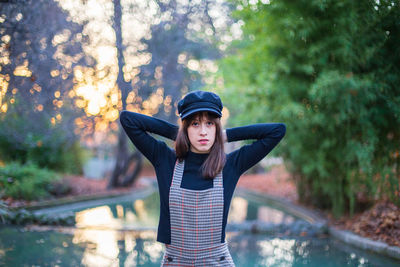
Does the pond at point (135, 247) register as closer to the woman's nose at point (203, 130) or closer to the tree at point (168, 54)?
the woman's nose at point (203, 130)

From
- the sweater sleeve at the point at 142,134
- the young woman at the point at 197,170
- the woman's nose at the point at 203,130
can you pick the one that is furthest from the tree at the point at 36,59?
the woman's nose at the point at 203,130

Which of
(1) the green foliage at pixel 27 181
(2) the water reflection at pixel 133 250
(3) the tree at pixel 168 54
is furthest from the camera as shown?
(1) the green foliage at pixel 27 181

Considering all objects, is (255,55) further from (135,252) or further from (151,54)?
(135,252)

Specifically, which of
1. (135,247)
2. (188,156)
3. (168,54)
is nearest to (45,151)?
(168,54)

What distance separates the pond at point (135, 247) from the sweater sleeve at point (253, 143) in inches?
89.8

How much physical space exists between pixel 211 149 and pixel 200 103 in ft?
0.87

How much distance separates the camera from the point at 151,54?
763 cm

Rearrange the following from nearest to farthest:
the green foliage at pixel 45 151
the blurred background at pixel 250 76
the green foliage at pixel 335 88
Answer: the blurred background at pixel 250 76
the green foliage at pixel 335 88
the green foliage at pixel 45 151

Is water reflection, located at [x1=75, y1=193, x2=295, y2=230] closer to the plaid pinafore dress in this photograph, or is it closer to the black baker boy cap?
the plaid pinafore dress

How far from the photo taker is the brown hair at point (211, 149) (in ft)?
A: 5.37

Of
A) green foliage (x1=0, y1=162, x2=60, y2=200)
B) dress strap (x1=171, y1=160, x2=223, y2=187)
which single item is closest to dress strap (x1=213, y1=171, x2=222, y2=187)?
dress strap (x1=171, y1=160, x2=223, y2=187)

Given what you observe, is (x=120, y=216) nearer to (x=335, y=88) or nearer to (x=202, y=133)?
(x=335, y=88)

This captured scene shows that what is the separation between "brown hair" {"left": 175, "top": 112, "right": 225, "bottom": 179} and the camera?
64.4 inches

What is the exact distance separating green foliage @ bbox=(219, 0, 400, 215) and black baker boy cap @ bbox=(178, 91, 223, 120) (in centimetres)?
305
